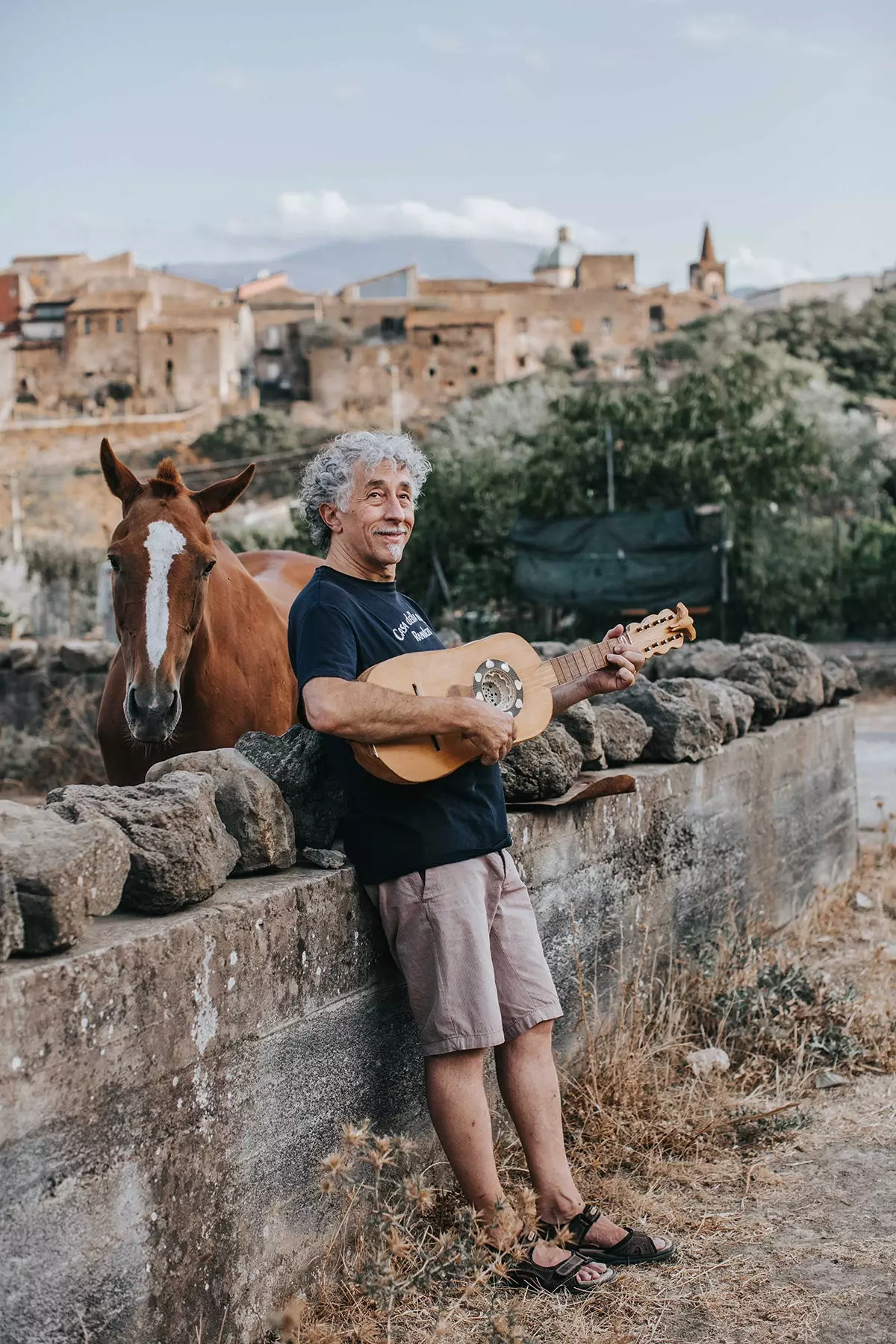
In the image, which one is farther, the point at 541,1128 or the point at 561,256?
the point at 561,256

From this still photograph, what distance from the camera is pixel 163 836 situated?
9.35 ft

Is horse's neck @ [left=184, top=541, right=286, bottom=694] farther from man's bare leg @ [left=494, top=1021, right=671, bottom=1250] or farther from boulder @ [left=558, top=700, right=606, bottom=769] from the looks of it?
man's bare leg @ [left=494, top=1021, right=671, bottom=1250]

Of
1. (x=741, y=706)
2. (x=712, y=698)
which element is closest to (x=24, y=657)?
(x=741, y=706)

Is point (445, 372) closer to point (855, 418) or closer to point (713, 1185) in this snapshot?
point (855, 418)

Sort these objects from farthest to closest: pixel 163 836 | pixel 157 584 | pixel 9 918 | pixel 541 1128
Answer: pixel 157 584 → pixel 541 1128 → pixel 163 836 → pixel 9 918

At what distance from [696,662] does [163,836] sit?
4.77m

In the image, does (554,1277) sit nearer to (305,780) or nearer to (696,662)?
(305,780)

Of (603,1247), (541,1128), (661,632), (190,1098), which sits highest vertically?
(661,632)

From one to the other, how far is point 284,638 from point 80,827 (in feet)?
10.4

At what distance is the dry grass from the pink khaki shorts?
32cm

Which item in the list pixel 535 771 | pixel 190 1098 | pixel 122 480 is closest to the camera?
pixel 190 1098

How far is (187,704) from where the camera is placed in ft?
16.4

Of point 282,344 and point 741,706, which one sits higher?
point 282,344

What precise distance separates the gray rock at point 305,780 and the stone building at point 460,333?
70273mm
